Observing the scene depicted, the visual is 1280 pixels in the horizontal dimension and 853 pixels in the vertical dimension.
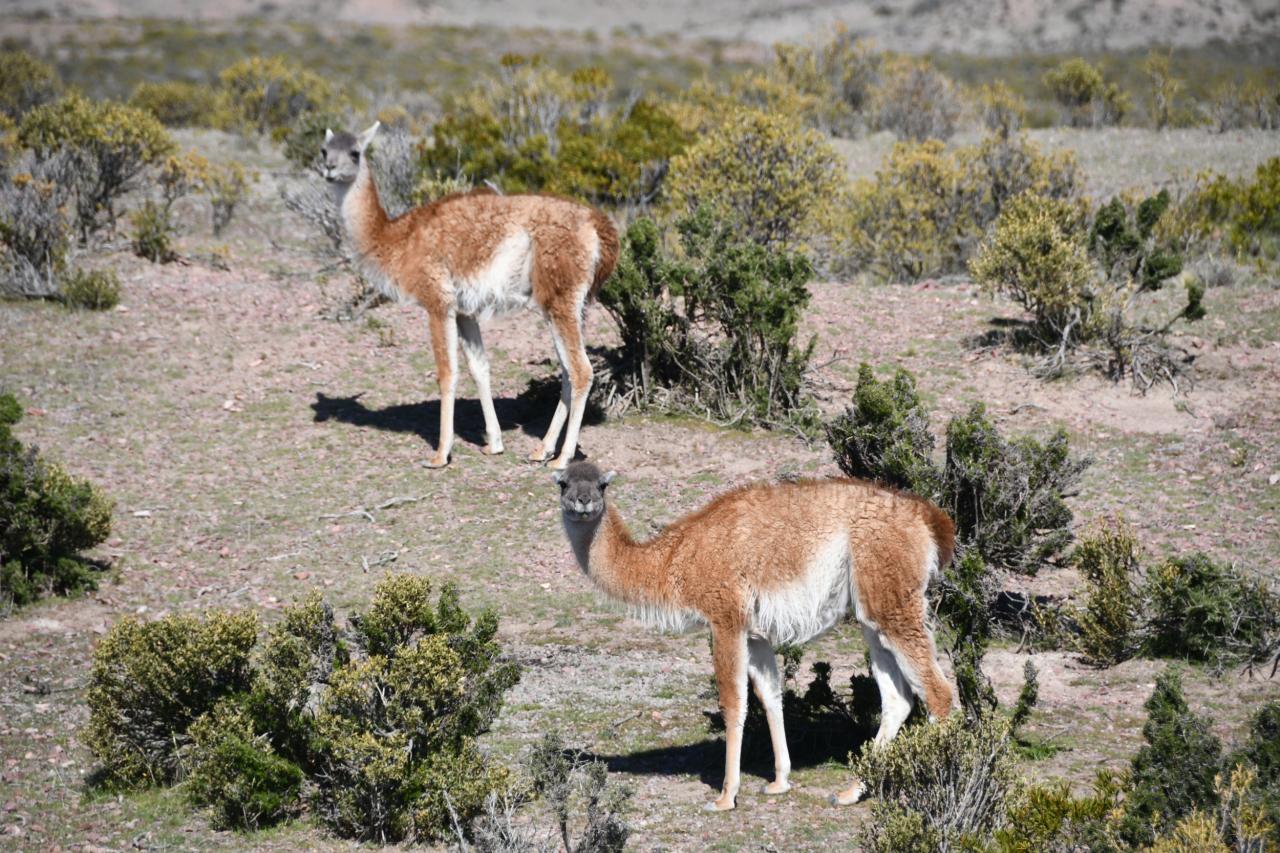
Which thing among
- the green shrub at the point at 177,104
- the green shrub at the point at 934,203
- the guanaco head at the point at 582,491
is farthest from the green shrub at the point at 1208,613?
the green shrub at the point at 177,104

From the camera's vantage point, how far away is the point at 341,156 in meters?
11.5

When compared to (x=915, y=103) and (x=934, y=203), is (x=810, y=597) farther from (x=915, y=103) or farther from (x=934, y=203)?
(x=915, y=103)

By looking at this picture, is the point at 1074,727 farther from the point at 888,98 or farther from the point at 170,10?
the point at 170,10

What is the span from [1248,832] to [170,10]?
2855 inches

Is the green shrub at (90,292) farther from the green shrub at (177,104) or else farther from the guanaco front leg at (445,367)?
the green shrub at (177,104)

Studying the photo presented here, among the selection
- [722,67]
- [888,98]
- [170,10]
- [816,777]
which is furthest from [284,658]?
[170,10]

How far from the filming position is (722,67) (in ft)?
172

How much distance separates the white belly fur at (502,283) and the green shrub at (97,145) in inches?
276

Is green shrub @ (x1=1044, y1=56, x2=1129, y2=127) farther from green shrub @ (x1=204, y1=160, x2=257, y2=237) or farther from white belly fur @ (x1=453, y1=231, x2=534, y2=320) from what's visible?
white belly fur @ (x1=453, y1=231, x2=534, y2=320)

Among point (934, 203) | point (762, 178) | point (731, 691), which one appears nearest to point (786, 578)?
point (731, 691)

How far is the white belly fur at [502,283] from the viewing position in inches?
437

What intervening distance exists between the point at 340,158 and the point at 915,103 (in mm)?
16778

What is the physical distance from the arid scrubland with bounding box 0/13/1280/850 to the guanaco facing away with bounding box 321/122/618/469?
2.71 feet

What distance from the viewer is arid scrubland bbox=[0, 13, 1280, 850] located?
21.1 ft
